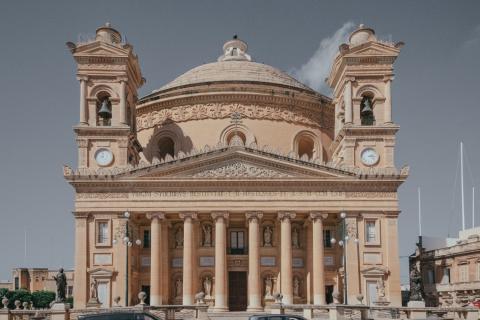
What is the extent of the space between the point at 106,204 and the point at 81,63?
36.6 ft

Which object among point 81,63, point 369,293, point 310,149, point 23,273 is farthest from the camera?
point 23,273

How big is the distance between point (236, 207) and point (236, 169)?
278cm

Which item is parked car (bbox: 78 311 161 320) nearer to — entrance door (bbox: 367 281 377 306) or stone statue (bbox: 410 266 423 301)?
stone statue (bbox: 410 266 423 301)

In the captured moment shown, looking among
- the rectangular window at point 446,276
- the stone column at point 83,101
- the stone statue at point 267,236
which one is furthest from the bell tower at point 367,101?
the stone column at point 83,101

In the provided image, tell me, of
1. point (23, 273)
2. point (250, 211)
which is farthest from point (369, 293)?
point (23, 273)

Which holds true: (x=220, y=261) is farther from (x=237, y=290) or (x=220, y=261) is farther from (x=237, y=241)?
(x=237, y=241)

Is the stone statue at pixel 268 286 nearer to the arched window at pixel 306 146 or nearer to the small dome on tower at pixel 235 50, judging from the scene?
the arched window at pixel 306 146

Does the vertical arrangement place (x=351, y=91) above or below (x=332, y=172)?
above

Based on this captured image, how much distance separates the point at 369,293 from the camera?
4822cm

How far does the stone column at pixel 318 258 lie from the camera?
48.6 m

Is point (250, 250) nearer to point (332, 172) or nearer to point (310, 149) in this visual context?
point (332, 172)

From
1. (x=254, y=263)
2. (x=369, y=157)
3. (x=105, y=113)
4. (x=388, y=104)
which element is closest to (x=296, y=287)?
(x=254, y=263)

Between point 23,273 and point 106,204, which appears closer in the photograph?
point 106,204

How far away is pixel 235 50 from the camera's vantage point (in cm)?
6869
